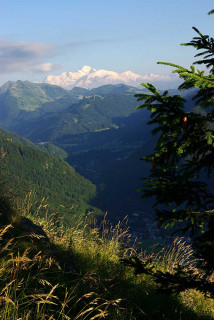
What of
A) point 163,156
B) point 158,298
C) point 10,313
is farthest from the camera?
point 158,298

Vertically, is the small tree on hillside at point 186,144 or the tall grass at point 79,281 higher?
the small tree on hillside at point 186,144

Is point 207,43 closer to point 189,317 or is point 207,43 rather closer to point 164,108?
point 164,108

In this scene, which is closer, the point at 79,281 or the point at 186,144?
the point at 79,281

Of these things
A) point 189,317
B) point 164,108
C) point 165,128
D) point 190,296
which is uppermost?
point 164,108

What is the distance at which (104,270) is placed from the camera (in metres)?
6.13

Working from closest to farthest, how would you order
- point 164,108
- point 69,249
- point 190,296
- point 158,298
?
point 164,108 < point 158,298 < point 190,296 < point 69,249

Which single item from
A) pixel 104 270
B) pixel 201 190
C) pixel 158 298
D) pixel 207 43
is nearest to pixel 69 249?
pixel 104 270

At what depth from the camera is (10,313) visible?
299 centimetres

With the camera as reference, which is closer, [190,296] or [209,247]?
[209,247]

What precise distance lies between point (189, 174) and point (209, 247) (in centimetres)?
107

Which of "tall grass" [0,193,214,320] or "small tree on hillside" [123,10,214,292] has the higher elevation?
"small tree on hillside" [123,10,214,292]

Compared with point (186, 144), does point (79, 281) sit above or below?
below

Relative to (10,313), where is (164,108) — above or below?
above

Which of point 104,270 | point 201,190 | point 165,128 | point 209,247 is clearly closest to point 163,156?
point 165,128
